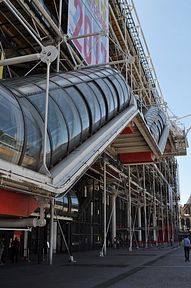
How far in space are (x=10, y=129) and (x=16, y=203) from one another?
1.16 metres

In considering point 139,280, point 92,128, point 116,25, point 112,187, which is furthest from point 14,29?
point 112,187

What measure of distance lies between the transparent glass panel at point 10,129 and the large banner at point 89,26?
10139 millimetres

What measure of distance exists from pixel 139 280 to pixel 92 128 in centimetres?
408

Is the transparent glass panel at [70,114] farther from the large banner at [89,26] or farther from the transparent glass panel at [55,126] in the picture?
the large banner at [89,26]

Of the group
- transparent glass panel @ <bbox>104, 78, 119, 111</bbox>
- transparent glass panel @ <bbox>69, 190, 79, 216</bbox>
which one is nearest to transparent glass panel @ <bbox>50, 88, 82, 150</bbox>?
transparent glass panel @ <bbox>104, 78, 119, 111</bbox>

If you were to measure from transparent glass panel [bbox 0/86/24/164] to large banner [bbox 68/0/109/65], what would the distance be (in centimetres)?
1014

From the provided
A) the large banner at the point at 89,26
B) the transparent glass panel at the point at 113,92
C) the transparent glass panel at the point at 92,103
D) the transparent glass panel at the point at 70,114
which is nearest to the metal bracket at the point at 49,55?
the transparent glass panel at the point at 70,114

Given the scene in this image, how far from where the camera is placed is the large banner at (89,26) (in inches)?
660

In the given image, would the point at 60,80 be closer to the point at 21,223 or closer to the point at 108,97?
the point at 108,97

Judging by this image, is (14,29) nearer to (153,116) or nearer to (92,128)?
(92,128)

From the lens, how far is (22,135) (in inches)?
240

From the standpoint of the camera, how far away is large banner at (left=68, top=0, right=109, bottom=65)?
16.8m

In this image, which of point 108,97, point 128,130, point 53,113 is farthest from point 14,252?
A: point 53,113

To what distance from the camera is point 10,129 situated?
579cm
